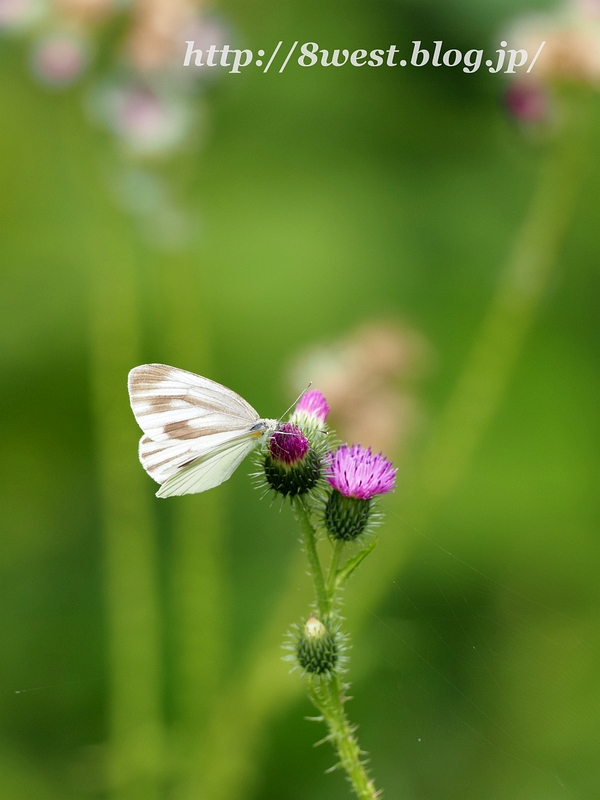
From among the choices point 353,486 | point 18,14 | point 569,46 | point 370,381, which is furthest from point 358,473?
point 18,14

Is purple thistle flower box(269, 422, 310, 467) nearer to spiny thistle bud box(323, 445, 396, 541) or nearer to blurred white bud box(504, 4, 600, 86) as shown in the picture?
spiny thistle bud box(323, 445, 396, 541)

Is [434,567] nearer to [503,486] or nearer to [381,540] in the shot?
[381,540]

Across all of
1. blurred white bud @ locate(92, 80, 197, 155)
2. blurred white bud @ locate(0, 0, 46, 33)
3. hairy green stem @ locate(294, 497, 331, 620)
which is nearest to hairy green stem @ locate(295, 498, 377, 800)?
hairy green stem @ locate(294, 497, 331, 620)

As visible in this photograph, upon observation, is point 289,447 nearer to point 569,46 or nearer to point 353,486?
point 353,486

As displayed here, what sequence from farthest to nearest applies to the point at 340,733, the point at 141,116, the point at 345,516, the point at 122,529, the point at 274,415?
the point at 274,415 < the point at 141,116 < the point at 122,529 < the point at 345,516 < the point at 340,733

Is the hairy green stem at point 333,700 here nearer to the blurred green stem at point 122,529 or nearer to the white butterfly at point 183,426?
the white butterfly at point 183,426
